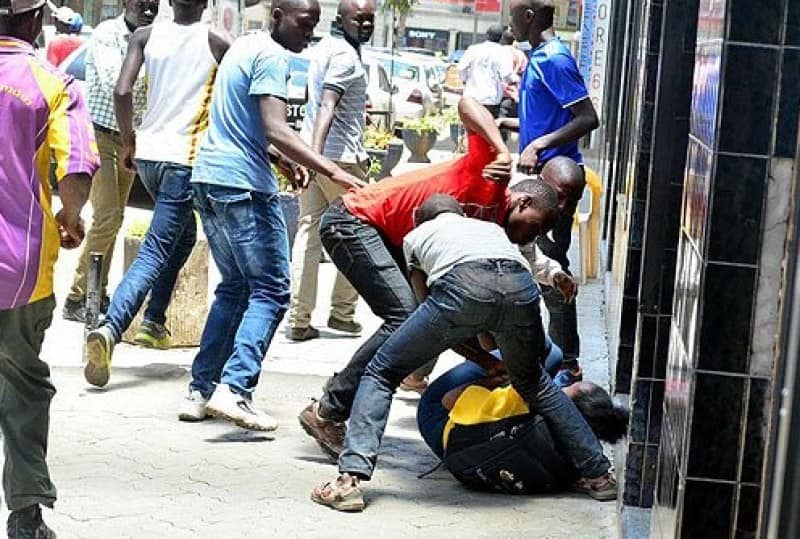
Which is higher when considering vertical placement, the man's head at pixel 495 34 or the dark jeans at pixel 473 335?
the man's head at pixel 495 34

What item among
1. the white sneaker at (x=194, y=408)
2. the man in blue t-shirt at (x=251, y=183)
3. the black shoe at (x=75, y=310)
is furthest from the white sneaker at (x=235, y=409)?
the black shoe at (x=75, y=310)

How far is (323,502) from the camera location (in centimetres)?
540

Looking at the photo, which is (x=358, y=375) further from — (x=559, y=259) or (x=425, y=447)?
(x=559, y=259)

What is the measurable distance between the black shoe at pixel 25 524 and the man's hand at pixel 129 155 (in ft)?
10.9

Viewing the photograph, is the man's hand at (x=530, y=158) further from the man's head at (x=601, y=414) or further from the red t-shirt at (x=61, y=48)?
the red t-shirt at (x=61, y=48)

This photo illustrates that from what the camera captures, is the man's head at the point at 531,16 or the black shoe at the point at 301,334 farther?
the black shoe at the point at 301,334

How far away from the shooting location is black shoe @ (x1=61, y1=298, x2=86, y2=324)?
8.62m

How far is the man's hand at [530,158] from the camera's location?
273 inches

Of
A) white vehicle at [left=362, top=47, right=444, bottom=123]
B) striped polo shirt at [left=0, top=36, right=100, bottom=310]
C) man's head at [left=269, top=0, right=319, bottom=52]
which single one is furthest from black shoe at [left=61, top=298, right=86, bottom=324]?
white vehicle at [left=362, top=47, right=444, bottom=123]

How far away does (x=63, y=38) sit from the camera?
12898mm

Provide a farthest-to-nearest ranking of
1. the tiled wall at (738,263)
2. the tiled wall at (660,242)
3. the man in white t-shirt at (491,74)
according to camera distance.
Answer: the man in white t-shirt at (491,74) → the tiled wall at (660,242) → the tiled wall at (738,263)

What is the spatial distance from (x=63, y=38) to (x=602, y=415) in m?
8.45

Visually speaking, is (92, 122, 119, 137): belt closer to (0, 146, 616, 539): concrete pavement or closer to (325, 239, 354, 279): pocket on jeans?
(0, 146, 616, 539): concrete pavement

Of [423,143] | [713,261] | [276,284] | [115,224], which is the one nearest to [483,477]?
[276,284]
